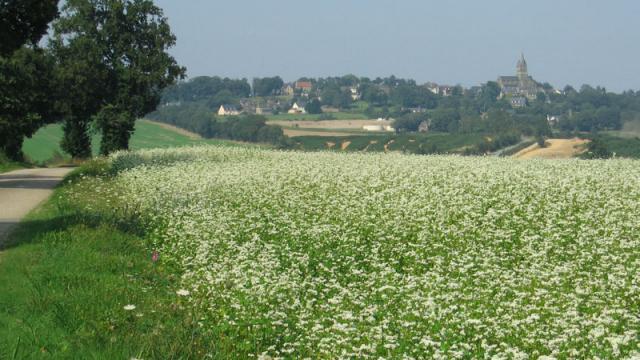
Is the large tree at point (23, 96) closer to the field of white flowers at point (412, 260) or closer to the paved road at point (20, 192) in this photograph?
the paved road at point (20, 192)

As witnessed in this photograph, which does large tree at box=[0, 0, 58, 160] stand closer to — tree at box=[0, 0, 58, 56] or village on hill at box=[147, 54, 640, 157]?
tree at box=[0, 0, 58, 56]

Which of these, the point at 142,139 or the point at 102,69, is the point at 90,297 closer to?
the point at 102,69

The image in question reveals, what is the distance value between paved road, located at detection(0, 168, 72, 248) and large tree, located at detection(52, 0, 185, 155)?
11.3 m

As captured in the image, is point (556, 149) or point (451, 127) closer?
point (556, 149)

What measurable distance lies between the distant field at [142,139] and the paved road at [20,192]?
42.2 meters

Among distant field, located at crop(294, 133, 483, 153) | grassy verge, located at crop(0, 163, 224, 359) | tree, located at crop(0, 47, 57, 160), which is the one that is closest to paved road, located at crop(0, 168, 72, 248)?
grassy verge, located at crop(0, 163, 224, 359)

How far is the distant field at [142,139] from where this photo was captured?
8737cm

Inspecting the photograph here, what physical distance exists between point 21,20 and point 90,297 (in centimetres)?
1196

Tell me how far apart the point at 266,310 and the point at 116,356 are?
6.79 ft

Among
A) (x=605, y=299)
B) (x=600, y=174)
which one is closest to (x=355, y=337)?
(x=605, y=299)

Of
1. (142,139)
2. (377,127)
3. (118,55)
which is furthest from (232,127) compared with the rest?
(118,55)

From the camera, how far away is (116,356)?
8844 mm

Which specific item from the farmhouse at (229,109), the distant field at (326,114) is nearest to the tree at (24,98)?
the distant field at (326,114)

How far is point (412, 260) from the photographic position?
13.4m
